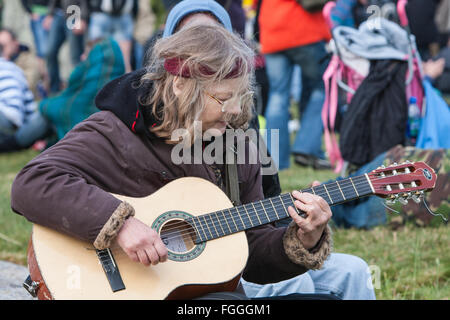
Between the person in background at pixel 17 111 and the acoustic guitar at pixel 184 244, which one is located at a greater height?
the acoustic guitar at pixel 184 244

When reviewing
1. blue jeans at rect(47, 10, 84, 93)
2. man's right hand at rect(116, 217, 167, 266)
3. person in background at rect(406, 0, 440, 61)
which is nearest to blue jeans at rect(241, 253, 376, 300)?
man's right hand at rect(116, 217, 167, 266)

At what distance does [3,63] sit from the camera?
20.5ft

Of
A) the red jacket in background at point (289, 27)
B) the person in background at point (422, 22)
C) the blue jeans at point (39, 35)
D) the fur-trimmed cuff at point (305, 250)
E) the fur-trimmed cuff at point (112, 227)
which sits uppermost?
the fur-trimmed cuff at point (112, 227)

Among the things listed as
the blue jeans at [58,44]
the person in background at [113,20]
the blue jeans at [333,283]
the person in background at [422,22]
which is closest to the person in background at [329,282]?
the blue jeans at [333,283]

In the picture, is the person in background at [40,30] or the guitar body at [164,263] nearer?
the guitar body at [164,263]

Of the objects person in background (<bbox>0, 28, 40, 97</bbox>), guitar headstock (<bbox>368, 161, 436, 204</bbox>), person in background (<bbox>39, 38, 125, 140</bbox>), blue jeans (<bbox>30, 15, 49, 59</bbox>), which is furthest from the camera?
blue jeans (<bbox>30, 15, 49, 59</bbox>)

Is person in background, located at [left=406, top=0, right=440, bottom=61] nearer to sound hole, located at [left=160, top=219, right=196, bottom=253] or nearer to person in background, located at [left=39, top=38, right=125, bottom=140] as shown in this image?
person in background, located at [left=39, top=38, right=125, bottom=140]

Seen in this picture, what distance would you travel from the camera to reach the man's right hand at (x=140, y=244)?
7.20 ft

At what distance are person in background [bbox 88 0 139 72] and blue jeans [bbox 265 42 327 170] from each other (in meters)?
2.11

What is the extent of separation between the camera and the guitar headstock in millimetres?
2385

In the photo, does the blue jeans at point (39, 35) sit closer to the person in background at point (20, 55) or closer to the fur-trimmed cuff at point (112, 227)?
the person in background at point (20, 55)

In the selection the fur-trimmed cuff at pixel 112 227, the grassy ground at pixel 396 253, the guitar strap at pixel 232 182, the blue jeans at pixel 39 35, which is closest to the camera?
the fur-trimmed cuff at pixel 112 227

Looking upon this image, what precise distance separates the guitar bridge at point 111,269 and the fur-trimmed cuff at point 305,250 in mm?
621
